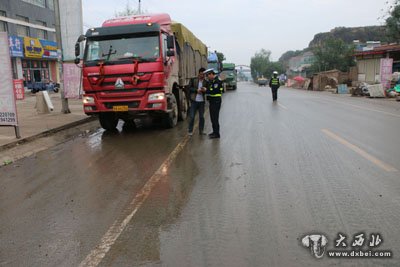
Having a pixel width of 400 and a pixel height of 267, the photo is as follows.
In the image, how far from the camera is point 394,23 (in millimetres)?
36250

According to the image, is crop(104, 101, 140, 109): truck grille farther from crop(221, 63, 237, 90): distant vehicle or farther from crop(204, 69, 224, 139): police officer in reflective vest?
crop(221, 63, 237, 90): distant vehicle

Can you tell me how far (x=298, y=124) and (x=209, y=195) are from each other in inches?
276

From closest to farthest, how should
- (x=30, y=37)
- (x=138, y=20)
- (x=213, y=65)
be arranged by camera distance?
1. (x=138, y=20)
2. (x=213, y=65)
3. (x=30, y=37)

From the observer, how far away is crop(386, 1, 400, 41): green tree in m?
35.0

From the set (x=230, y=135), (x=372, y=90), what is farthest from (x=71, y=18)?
(x=372, y=90)

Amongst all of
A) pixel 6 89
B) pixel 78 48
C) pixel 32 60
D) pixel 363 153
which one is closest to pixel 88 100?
pixel 78 48

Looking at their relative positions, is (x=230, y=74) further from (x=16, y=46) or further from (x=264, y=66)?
(x=264, y=66)

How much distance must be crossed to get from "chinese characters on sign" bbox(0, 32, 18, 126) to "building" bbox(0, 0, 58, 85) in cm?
2425

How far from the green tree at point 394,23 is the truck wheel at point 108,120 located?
33.0 meters

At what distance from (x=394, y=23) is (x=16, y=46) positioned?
34722 mm

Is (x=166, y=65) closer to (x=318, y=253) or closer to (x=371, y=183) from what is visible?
(x=371, y=183)

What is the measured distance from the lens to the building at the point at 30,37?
32.5m

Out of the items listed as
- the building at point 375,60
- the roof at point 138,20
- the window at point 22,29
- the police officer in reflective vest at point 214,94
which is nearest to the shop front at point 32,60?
the window at point 22,29

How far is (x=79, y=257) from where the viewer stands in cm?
344
